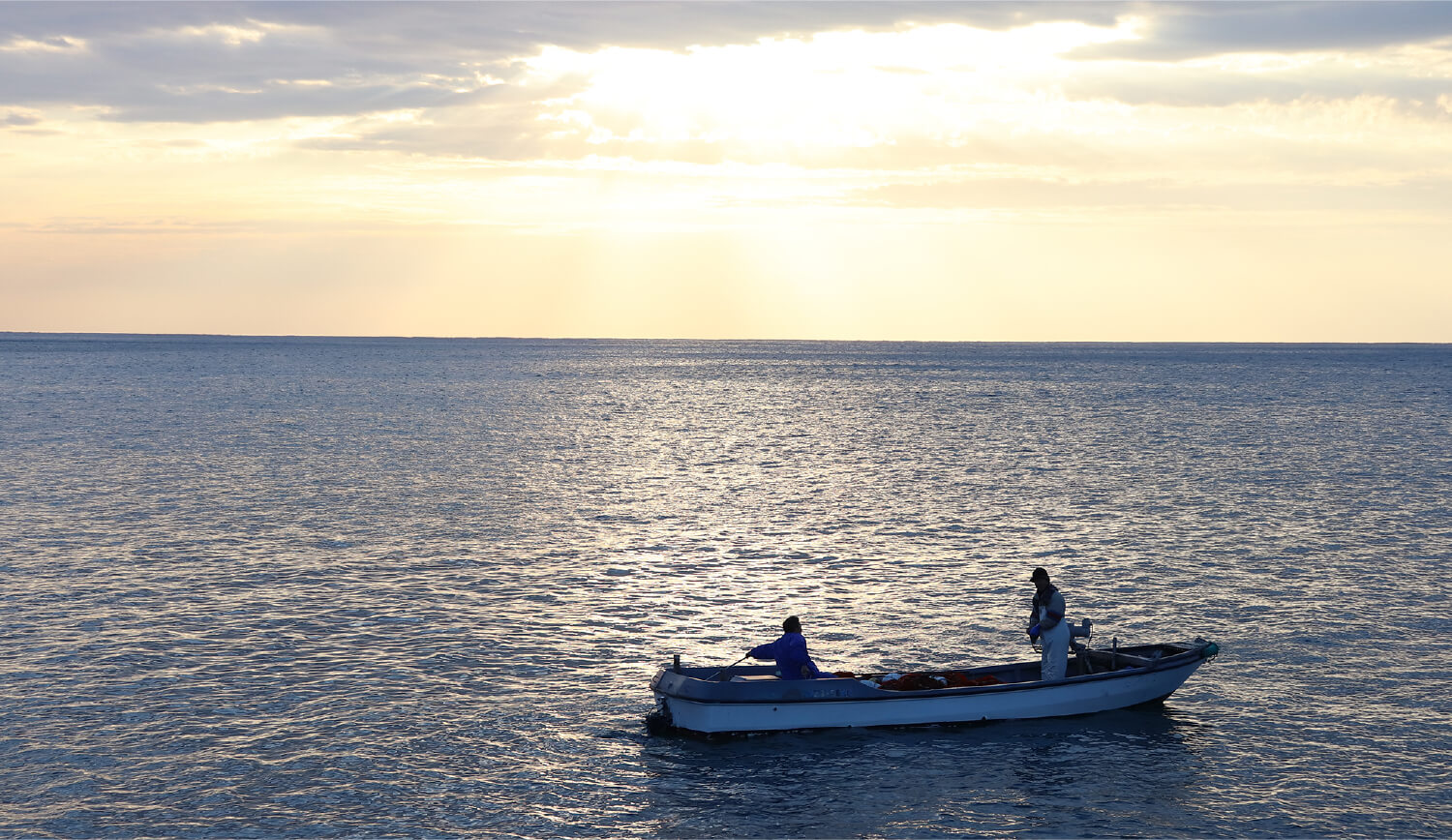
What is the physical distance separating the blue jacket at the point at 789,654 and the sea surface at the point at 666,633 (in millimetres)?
1257

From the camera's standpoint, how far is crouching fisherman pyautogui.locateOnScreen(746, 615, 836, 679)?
22359 mm

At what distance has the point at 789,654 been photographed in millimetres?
22484

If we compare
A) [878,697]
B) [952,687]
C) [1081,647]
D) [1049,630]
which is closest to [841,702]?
[878,697]

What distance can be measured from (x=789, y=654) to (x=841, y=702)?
1.29 m

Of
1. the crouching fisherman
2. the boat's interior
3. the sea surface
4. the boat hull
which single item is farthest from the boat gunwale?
the sea surface

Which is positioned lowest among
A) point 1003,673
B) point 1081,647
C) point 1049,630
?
point 1003,673

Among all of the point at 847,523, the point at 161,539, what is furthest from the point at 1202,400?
the point at 161,539

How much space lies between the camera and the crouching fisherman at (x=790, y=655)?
22.4m

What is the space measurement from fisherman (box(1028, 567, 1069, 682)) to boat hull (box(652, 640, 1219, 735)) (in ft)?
1.37

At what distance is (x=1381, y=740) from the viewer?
21766 millimetres

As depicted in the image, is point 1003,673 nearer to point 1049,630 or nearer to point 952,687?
point 1049,630

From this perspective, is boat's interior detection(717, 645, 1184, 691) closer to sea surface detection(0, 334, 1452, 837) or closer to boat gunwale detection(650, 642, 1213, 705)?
boat gunwale detection(650, 642, 1213, 705)

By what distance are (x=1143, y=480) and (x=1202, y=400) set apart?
7966cm

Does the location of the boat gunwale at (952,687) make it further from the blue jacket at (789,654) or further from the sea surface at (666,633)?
the sea surface at (666,633)
